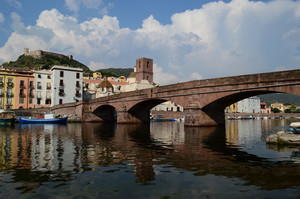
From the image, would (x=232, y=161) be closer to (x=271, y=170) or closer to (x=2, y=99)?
(x=271, y=170)

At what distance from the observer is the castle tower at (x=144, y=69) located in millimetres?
87006

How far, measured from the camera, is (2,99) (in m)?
59.9

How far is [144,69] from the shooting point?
87.2 m

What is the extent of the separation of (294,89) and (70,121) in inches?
1696

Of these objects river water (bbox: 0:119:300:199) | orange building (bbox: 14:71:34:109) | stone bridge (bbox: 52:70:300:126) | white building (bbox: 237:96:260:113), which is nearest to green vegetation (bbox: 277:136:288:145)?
river water (bbox: 0:119:300:199)

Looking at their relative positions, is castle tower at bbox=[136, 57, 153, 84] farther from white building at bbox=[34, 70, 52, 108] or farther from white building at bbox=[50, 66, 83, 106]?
white building at bbox=[34, 70, 52, 108]

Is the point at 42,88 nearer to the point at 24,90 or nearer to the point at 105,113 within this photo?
the point at 24,90

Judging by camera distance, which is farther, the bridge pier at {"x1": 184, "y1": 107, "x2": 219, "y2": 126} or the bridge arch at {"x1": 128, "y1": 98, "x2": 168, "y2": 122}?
the bridge arch at {"x1": 128, "y1": 98, "x2": 168, "y2": 122}

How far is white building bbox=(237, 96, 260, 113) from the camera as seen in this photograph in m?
125

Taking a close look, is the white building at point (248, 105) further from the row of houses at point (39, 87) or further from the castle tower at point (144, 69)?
the row of houses at point (39, 87)

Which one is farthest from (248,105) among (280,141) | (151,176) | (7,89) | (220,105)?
(151,176)

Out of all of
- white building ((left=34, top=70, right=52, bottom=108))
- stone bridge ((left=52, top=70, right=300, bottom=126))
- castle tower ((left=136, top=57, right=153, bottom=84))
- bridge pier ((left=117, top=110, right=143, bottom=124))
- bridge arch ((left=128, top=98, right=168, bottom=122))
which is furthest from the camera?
castle tower ((left=136, top=57, right=153, bottom=84))

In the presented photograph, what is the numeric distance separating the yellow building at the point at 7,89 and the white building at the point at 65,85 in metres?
9.75

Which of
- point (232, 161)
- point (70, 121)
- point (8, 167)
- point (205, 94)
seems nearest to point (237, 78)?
point (205, 94)
